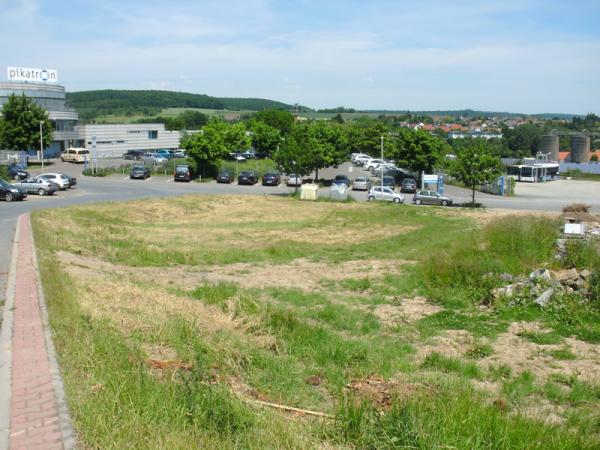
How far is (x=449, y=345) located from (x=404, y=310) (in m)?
2.91

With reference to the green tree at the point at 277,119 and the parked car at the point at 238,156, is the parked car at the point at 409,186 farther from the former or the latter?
the green tree at the point at 277,119

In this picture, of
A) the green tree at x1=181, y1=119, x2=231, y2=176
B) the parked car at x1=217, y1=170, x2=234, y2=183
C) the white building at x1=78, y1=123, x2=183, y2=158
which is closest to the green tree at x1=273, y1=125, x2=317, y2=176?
the parked car at x1=217, y1=170, x2=234, y2=183

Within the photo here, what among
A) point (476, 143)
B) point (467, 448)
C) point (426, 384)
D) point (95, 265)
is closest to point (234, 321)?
point (426, 384)

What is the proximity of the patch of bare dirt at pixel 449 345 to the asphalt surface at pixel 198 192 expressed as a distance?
80.0ft

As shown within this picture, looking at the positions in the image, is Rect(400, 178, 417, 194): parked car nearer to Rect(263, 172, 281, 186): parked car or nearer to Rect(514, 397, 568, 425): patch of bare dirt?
Rect(263, 172, 281, 186): parked car

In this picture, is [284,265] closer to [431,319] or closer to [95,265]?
[95,265]

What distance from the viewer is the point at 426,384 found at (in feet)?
29.5

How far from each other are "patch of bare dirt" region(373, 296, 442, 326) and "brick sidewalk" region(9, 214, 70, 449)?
24.0ft

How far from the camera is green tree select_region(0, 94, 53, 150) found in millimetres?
60188

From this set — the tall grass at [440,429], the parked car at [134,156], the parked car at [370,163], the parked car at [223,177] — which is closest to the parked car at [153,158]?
the parked car at [134,156]

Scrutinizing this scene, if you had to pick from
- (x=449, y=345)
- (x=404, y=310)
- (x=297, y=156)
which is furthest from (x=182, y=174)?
(x=449, y=345)

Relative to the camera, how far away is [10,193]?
38.1 metres

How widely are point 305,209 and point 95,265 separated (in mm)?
21406

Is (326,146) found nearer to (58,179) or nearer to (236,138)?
(236,138)
